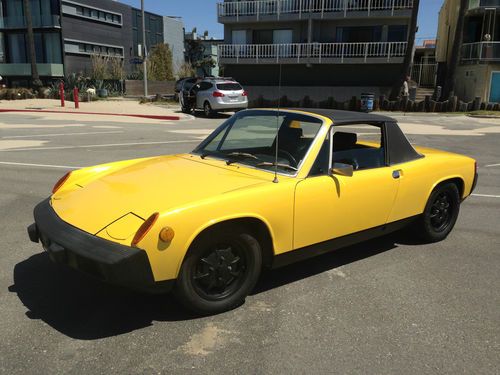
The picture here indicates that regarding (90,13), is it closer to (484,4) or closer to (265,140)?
(484,4)

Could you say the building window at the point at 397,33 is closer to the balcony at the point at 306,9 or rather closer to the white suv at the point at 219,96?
the balcony at the point at 306,9

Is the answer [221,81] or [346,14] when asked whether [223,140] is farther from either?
[346,14]

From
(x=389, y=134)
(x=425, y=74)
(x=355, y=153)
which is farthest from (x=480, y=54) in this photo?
(x=355, y=153)

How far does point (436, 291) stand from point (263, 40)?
3262cm

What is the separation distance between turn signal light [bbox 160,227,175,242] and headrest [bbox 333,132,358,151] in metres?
2.10

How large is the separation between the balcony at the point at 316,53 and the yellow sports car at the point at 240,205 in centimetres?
2585

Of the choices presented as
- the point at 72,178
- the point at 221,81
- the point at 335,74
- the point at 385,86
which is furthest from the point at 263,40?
the point at 72,178

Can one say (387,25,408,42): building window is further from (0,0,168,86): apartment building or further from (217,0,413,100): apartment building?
(0,0,168,86): apartment building

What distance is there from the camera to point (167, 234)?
115 inches

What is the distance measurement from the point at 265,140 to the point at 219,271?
66.4 inches

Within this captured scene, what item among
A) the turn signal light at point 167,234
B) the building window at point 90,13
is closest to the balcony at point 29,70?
the building window at point 90,13

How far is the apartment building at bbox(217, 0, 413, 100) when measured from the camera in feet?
102

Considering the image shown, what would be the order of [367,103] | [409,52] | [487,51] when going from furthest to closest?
[487,51] → [409,52] → [367,103]

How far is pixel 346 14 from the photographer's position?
102 ft
